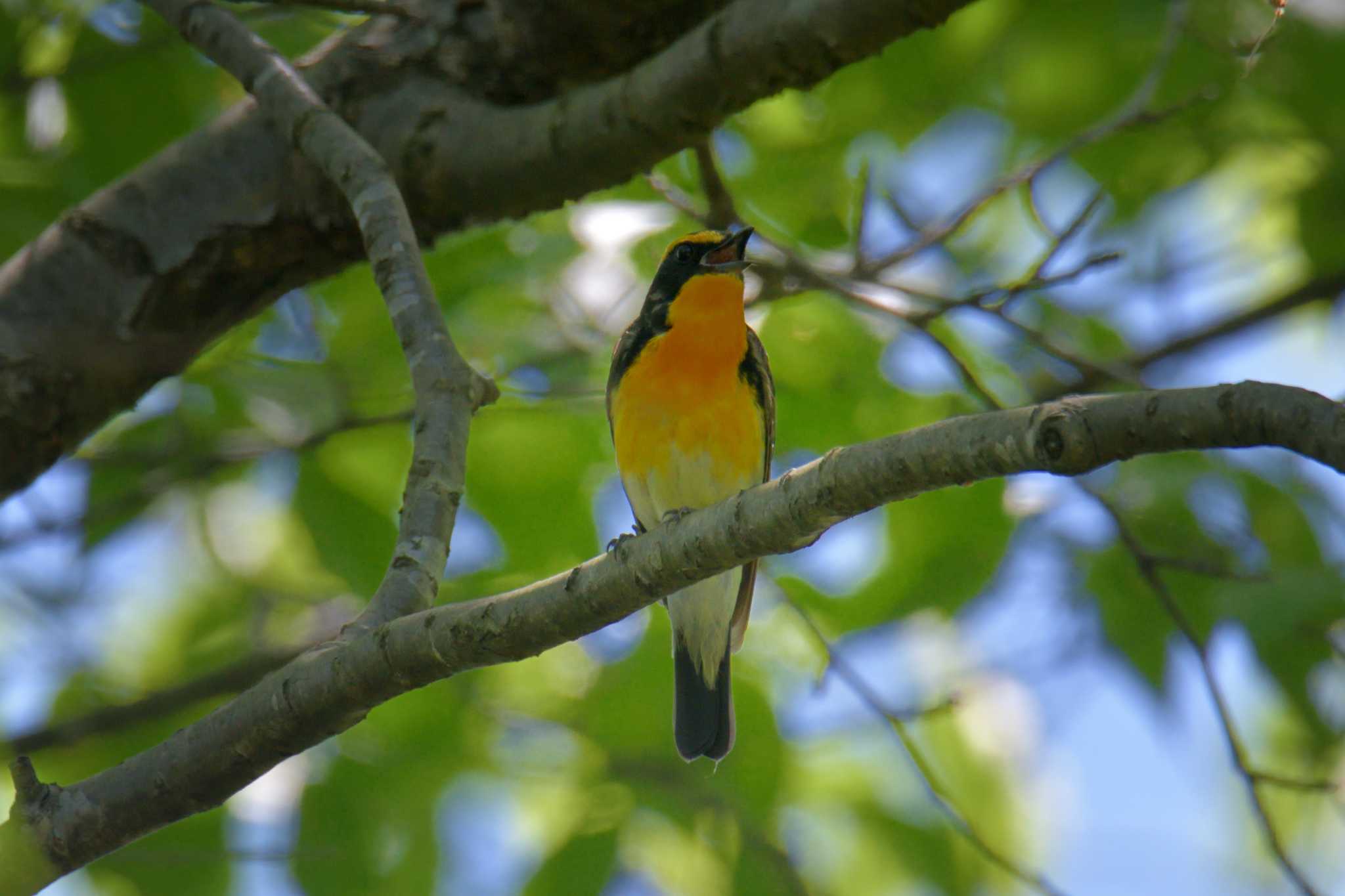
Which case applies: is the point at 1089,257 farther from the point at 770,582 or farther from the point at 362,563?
the point at 362,563

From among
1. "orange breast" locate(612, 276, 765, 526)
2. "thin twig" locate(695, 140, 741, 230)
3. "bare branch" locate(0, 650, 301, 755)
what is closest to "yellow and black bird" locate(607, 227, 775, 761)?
"orange breast" locate(612, 276, 765, 526)

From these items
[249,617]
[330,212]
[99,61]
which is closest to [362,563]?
[330,212]

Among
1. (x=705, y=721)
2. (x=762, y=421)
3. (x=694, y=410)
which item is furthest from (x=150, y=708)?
(x=762, y=421)

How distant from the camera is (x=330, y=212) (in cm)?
375

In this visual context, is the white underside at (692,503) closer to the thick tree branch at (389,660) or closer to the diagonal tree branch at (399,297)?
the diagonal tree branch at (399,297)

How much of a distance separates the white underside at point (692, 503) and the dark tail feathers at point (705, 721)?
0.47 meters

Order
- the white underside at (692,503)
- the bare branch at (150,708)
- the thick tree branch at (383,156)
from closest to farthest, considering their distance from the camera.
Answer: the thick tree branch at (383,156) < the bare branch at (150,708) < the white underside at (692,503)

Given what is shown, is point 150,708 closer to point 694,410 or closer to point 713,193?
point 694,410

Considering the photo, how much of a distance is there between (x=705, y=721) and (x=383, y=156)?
201 cm

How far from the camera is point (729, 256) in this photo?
4902 millimetres

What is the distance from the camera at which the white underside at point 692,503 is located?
4855 millimetres

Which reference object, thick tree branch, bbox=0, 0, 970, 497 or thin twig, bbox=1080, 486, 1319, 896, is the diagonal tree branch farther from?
thin twig, bbox=1080, 486, 1319, 896

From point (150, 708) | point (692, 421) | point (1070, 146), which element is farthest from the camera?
point (692, 421)

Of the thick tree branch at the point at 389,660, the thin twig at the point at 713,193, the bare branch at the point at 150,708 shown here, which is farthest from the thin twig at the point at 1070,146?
the bare branch at the point at 150,708
